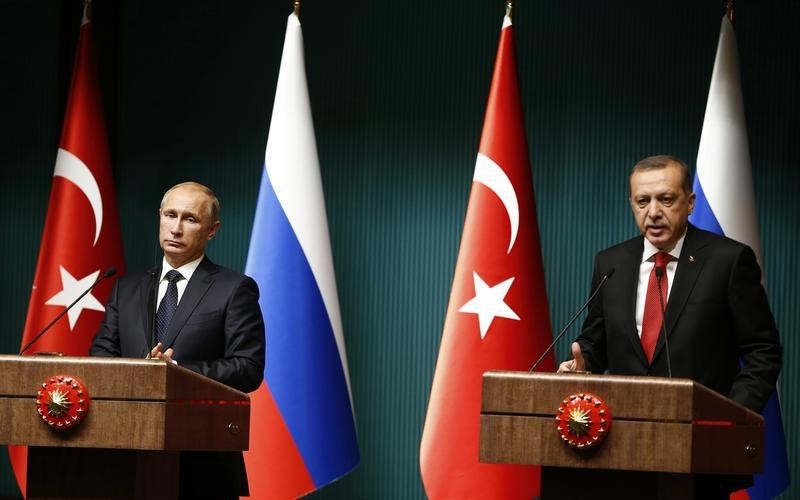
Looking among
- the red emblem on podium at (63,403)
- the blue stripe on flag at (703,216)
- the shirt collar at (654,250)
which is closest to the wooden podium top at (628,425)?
the shirt collar at (654,250)

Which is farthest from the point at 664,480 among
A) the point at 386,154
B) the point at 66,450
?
the point at 386,154

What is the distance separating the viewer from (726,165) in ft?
14.2

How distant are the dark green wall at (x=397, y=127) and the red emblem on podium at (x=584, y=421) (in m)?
2.74

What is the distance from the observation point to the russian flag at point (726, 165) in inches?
169

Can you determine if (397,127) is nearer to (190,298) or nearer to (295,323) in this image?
(295,323)

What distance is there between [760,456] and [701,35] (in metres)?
2.89

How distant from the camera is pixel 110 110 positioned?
5.65 m

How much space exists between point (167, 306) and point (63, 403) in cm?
76

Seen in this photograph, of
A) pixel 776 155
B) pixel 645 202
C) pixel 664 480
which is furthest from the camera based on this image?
pixel 776 155

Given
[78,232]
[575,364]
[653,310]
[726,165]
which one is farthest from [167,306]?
[726,165]

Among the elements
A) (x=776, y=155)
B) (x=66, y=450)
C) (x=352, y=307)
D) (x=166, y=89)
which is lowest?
(x=66, y=450)

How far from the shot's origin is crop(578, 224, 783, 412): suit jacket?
9.21ft

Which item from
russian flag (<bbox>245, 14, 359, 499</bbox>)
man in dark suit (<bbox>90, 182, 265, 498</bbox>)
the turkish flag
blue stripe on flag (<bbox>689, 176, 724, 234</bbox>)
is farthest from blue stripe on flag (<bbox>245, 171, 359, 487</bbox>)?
blue stripe on flag (<bbox>689, 176, 724, 234</bbox>)

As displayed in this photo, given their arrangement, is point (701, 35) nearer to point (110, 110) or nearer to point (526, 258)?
point (526, 258)
